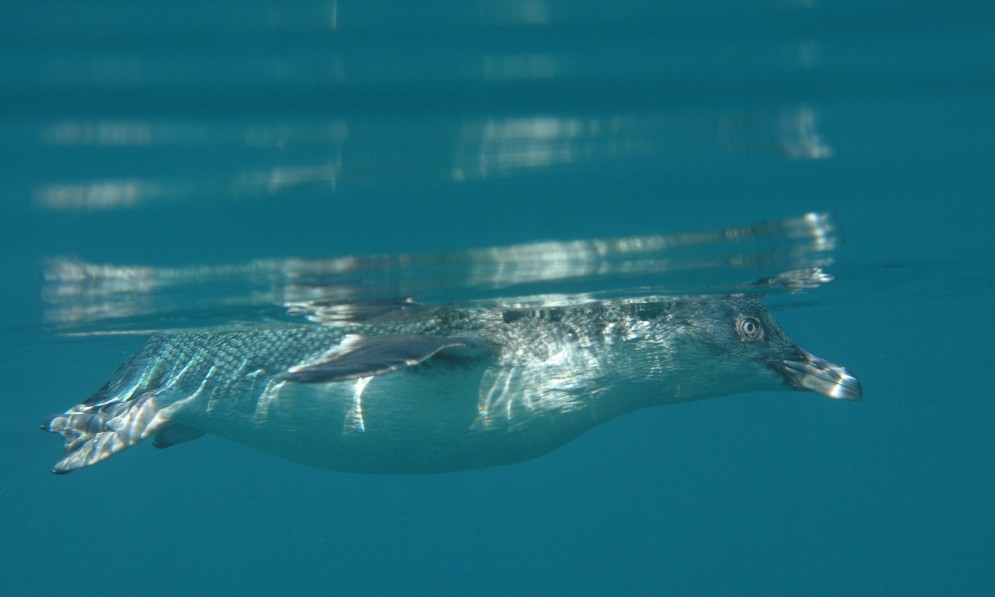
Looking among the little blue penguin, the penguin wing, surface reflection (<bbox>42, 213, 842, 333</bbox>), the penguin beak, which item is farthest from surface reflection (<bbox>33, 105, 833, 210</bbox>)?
surface reflection (<bbox>42, 213, 842, 333</bbox>)

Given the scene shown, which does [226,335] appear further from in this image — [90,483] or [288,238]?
[90,483]

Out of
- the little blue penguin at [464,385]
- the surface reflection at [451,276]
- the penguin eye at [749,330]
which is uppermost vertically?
the surface reflection at [451,276]

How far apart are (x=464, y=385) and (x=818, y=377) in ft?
11.2

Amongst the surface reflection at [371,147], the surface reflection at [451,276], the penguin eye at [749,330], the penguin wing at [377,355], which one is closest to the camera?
the surface reflection at [371,147]

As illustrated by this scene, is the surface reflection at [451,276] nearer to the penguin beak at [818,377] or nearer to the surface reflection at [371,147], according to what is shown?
the penguin beak at [818,377]

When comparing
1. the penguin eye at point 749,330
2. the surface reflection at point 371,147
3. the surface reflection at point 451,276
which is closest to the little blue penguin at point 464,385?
the penguin eye at point 749,330

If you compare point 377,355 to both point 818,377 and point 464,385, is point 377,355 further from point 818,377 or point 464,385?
point 818,377

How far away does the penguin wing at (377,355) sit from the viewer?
559 centimetres

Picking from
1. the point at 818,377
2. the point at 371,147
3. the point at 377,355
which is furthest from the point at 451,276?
the point at 818,377

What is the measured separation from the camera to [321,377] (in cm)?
552

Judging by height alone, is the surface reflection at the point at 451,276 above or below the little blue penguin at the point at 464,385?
above

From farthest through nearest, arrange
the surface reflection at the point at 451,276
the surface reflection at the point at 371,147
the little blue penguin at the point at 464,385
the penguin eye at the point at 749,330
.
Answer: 1. the surface reflection at the point at 451,276
2. the penguin eye at the point at 749,330
3. the little blue penguin at the point at 464,385
4. the surface reflection at the point at 371,147

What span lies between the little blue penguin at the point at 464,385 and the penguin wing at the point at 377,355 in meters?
0.06

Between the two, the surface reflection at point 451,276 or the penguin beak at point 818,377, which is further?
the surface reflection at point 451,276
